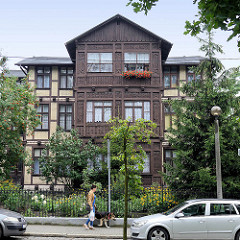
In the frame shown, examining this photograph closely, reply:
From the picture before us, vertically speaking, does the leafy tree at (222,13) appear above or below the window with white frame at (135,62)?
below

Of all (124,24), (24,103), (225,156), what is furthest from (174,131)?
(124,24)

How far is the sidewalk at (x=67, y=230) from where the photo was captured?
39.4ft

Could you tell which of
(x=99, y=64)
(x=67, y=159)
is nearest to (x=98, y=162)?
(x=67, y=159)

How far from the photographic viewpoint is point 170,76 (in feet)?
88.1

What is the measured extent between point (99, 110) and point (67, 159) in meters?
4.54

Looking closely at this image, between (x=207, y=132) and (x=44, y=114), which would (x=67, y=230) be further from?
(x=44, y=114)

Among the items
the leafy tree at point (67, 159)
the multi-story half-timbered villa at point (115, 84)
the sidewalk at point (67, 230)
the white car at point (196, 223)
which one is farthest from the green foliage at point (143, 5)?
the multi-story half-timbered villa at point (115, 84)

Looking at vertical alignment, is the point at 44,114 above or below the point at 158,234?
above

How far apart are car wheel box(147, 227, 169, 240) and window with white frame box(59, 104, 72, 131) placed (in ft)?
56.1

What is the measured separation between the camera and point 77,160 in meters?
21.6

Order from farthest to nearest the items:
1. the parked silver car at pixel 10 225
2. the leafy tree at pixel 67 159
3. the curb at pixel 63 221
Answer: the leafy tree at pixel 67 159 → the curb at pixel 63 221 → the parked silver car at pixel 10 225

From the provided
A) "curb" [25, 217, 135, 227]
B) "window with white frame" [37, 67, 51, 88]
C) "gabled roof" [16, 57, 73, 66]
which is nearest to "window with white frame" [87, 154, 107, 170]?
"window with white frame" [37, 67, 51, 88]

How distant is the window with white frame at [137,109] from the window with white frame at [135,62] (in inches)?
96.7

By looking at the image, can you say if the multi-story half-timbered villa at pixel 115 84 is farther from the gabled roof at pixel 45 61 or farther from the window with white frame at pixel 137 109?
the gabled roof at pixel 45 61
